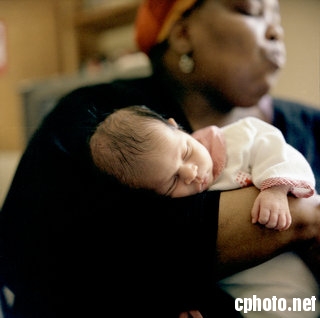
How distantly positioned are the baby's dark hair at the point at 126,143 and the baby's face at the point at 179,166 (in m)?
0.02

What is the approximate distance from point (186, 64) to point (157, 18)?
0.17 metres

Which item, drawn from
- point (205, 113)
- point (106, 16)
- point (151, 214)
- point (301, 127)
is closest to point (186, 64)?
point (205, 113)

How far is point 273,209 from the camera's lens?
60 centimetres

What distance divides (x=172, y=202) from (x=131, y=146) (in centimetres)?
13

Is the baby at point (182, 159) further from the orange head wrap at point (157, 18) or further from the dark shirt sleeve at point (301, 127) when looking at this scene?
the orange head wrap at point (157, 18)

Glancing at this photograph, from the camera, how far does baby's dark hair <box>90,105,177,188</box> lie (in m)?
0.69

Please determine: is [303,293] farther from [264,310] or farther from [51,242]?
[51,242]

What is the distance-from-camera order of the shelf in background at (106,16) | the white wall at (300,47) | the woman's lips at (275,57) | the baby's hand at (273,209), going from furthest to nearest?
the shelf in background at (106,16) → the white wall at (300,47) → the woman's lips at (275,57) → the baby's hand at (273,209)

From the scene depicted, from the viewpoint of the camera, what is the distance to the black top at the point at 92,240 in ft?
2.12

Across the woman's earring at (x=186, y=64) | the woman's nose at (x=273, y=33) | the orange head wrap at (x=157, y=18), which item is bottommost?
the woman's earring at (x=186, y=64)

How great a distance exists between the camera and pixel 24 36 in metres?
2.58

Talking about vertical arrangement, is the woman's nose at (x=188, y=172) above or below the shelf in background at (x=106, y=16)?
below

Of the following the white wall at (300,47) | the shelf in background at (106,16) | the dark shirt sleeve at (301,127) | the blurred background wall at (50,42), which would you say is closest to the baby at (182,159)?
the dark shirt sleeve at (301,127)

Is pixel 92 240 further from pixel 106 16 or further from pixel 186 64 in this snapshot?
pixel 106 16
